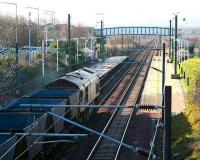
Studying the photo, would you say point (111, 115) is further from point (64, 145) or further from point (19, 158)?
point (19, 158)

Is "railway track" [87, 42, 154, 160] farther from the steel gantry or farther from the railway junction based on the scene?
the steel gantry

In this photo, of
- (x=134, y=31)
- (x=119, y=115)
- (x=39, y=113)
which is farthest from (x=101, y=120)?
(x=134, y=31)

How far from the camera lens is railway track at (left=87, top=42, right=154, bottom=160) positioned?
22375mm

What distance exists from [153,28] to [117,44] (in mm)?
33129

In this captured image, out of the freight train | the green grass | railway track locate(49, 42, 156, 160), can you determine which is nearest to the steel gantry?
railway track locate(49, 42, 156, 160)

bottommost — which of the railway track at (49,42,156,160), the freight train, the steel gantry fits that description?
the railway track at (49,42,156,160)

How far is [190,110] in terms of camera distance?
2956 centimetres

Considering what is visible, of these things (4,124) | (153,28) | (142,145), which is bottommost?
(142,145)

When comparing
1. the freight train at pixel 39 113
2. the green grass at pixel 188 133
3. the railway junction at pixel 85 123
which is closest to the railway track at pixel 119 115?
the railway junction at pixel 85 123

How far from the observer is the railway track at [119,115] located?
22.4 m

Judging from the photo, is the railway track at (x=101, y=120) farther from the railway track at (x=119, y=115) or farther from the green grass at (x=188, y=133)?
the green grass at (x=188, y=133)

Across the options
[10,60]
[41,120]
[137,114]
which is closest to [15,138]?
[41,120]

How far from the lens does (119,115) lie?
32.7m

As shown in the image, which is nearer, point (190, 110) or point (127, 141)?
point (127, 141)
